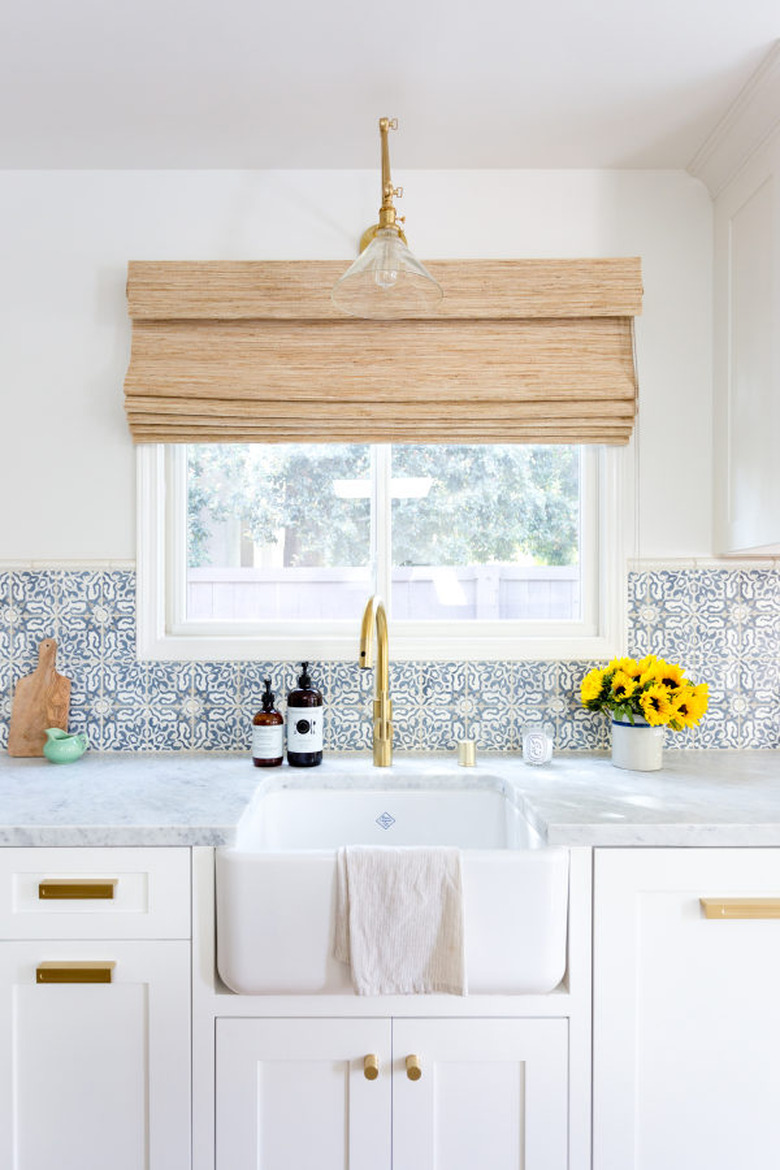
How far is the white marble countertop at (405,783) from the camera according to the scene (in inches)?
54.8

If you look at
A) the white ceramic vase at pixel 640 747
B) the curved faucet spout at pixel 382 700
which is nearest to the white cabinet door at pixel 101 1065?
the curved faucet spout at pixel 382 700

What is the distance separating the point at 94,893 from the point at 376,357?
4.44 ft

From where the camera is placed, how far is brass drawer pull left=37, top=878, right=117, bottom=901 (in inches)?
54.7

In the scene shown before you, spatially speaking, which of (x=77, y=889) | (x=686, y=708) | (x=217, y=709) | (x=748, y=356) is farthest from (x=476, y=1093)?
(x=748, y=356)

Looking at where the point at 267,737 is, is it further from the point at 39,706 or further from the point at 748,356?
the point at 748,356

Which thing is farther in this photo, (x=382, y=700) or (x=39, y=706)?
(x=39, y=706)

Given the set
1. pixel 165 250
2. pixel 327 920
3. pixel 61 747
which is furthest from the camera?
pixel 165 250

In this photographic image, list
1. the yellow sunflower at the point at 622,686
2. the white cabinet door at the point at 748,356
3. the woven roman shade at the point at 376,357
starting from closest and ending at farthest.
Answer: the white cabinet door at the point at 748,356 → the yellow sunflower at the point at 622,686 → the woven roman shade at the point at 376,357

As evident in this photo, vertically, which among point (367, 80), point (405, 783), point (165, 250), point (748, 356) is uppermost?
point (367, 80)

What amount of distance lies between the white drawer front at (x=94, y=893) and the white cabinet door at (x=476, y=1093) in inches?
18.0

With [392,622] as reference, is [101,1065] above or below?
below

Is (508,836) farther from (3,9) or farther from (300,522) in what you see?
(3,9)

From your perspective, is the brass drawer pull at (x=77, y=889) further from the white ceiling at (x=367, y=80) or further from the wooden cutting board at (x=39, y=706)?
the white ceiling at (x=367, y=80)

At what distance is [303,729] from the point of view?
1867 millimetres
